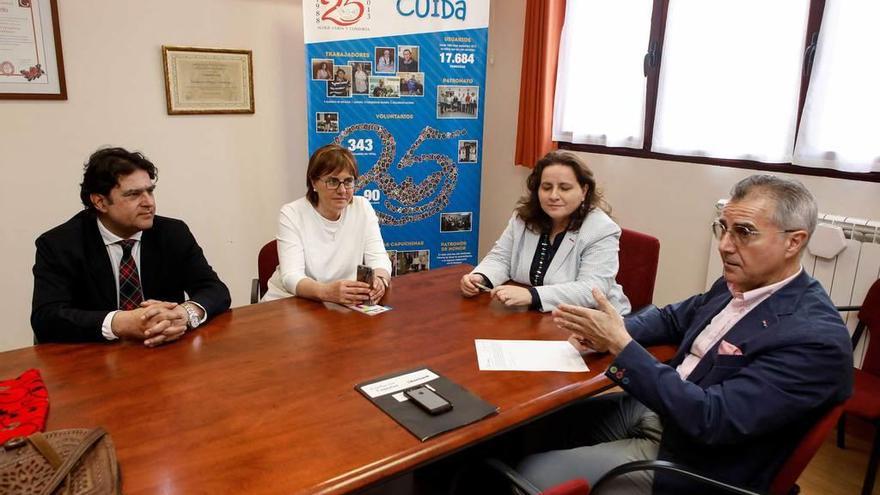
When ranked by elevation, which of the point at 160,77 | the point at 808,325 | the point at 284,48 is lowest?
the point at 808,325

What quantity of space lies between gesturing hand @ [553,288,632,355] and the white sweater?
40.9 inches

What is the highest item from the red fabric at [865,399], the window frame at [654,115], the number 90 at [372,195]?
the window frame at [654,115]

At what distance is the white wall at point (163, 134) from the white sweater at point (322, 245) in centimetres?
143

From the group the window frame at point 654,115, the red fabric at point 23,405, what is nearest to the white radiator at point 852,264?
the window frame at point 654,115

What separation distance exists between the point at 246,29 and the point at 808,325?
11.6 feet

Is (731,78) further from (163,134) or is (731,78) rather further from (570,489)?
(163,134)

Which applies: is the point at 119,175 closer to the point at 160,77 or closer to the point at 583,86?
the point at 160,77

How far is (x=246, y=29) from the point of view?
3.66 m

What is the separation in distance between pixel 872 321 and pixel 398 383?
224cm

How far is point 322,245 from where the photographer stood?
8.25 ft

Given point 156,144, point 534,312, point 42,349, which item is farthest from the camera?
point 156,144

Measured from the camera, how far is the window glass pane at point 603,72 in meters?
3.49

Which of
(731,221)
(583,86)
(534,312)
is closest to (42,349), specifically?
(534,312)

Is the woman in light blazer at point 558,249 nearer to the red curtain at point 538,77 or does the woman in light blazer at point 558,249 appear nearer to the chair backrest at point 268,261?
the chair backrest at point 268,261
